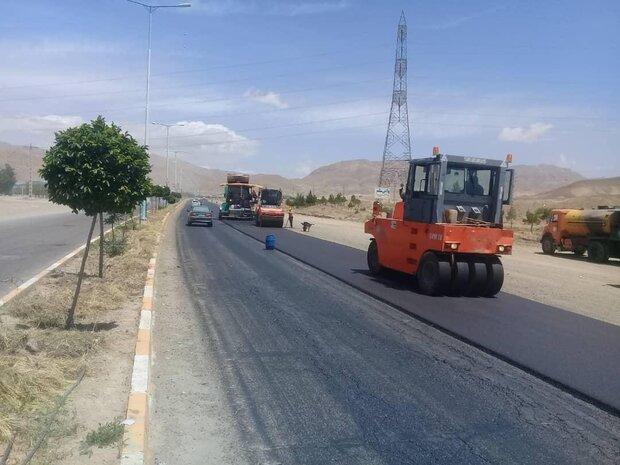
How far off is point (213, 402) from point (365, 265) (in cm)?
1433

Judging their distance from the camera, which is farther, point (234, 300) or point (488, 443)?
point (234, 300)

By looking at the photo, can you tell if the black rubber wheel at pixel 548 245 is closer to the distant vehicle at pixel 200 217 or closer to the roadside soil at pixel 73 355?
the distant vehicle at pixel 200 217

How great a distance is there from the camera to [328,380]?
7406mm

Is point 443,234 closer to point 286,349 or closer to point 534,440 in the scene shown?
point 286,349

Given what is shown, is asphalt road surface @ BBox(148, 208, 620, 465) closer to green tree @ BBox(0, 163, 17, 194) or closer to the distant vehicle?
the distant vehicle

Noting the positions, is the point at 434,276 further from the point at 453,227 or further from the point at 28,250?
the point at 28,250

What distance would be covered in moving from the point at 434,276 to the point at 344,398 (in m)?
8.31

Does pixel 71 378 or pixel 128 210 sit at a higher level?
pixel 128 210

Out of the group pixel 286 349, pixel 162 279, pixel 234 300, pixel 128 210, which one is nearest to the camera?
pixel 286 349

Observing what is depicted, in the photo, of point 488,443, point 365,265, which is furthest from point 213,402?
point 365,265

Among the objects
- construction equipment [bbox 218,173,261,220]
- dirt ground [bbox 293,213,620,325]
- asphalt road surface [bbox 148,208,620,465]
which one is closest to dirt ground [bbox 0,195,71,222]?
construction equipment [bbox 218,173,261,220]

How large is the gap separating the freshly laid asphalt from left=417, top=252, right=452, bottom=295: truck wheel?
0.26 metres

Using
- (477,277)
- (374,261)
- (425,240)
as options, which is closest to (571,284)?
(477,277)

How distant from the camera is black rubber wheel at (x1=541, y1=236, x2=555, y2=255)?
32688mm
